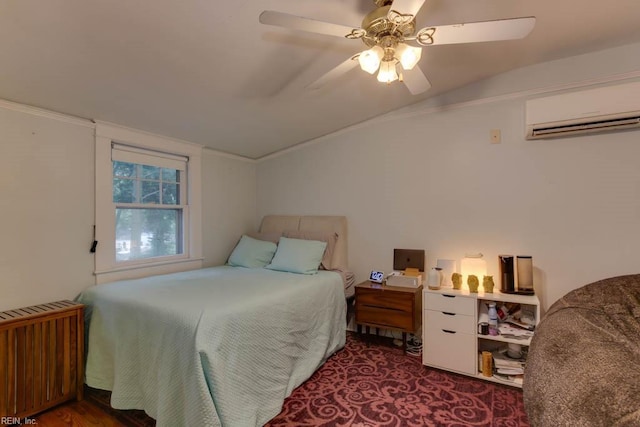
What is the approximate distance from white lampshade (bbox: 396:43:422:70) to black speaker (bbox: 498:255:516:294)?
179 cm

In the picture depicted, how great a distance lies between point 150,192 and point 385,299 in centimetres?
251

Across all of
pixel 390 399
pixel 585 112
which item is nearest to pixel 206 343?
pixel 390 399

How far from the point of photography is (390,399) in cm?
211

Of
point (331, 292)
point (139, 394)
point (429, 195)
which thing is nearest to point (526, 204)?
point (429, 195)

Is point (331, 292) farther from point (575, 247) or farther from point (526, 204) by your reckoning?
point (575, 247)

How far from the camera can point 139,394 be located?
6.13 ft

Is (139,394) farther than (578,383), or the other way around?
(139,394)

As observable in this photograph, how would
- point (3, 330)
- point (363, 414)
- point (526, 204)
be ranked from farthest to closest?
point (526, 204)
point (363, 414)
point (3, 330)

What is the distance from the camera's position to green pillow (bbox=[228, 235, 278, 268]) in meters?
3.33

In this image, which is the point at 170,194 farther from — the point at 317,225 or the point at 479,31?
the point at 479,31

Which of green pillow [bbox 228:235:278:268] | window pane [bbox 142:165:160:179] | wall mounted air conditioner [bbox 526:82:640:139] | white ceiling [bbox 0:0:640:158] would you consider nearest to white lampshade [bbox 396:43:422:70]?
white ceiling [bbox 0:0:640:158]

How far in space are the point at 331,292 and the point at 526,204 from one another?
185 cm

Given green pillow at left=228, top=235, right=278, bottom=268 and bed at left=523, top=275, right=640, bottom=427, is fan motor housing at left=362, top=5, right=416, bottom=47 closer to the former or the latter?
bed at left=523, top=275, right=640, bottom=427

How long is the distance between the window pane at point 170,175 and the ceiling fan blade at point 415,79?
2557 mm
